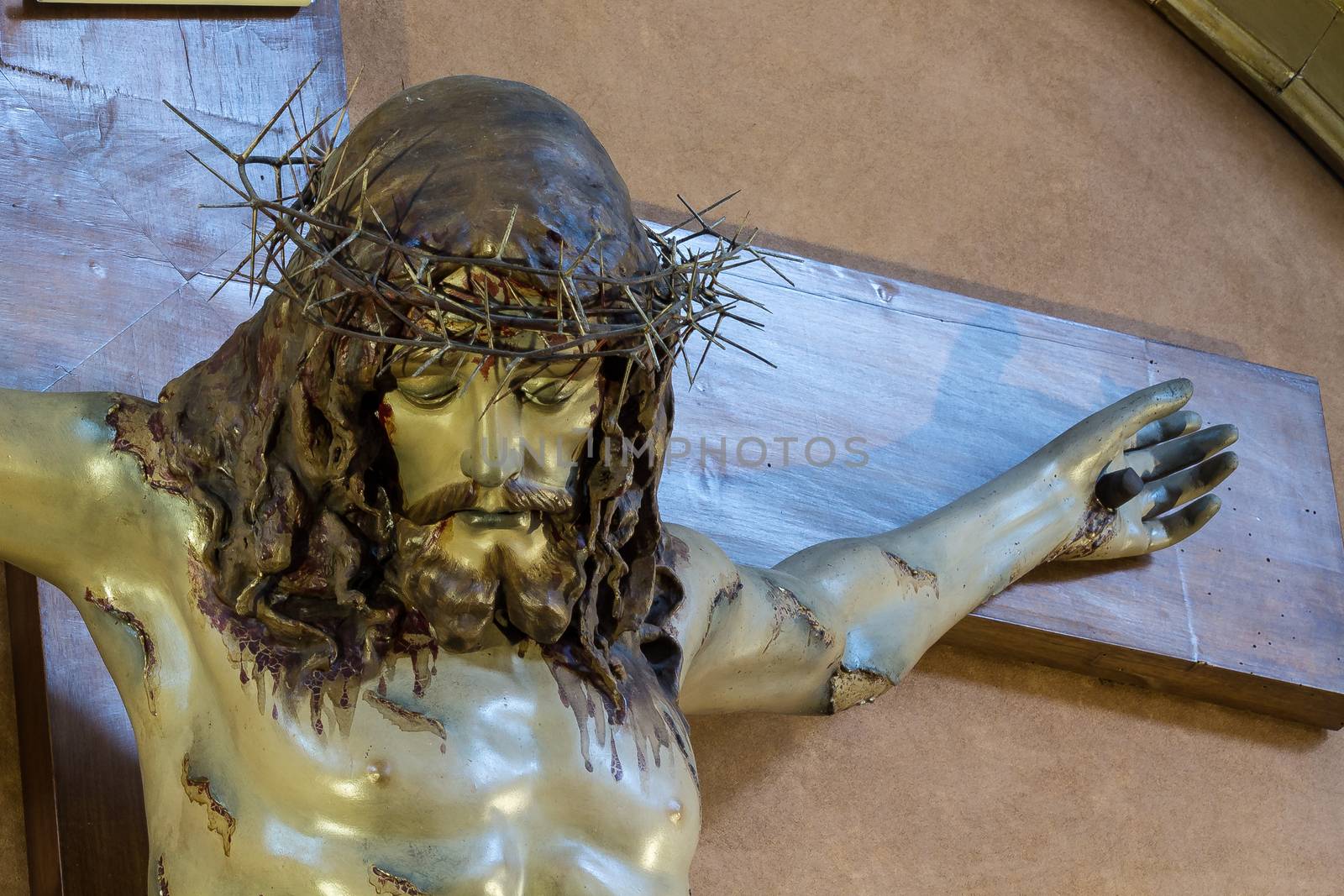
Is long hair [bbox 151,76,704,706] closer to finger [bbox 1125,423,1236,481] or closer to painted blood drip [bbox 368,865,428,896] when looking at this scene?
painted blood drip [bbox 368,865,428,896]

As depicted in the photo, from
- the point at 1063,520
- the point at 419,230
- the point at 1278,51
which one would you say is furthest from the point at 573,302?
the point at 1278,51

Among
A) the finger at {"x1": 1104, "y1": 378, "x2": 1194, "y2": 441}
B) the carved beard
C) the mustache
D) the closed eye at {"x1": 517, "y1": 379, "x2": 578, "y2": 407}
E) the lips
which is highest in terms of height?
the closed eye at {"x1": 517, "y1": 379, "x2": 578, "y2": 407}

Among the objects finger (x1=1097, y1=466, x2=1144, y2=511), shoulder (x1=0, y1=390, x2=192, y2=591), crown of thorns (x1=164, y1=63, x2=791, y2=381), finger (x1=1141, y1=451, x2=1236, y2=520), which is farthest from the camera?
finger (x1=1141, y1=451, x2=1236, y2=520)

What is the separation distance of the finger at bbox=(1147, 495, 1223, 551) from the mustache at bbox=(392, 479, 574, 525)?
3.63 ft

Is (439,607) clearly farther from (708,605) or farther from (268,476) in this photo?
(708,605)

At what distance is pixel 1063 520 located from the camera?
6.63 feet

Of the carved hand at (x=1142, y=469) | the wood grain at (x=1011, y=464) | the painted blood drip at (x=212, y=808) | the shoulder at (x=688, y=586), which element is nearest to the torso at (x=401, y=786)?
the painted blood drip at (x=212, y=808)

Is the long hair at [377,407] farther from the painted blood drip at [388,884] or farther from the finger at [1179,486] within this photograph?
the finger at [1179,486]

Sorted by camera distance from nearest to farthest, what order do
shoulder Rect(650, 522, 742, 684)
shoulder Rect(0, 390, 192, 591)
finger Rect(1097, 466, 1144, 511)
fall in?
shoulder Rect(0, 390, 192, 591) < shoulder Rect(650, 522, 742, 684) < finger Rect(1097, 466, 1144, 511)

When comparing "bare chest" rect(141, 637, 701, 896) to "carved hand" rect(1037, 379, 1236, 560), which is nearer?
"bare chest" rect(141, 637, 701, 896)

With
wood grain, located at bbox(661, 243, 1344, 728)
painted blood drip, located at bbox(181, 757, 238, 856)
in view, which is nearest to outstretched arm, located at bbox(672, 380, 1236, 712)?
wood grain, located at bbox(661, 243, 1344, 728)

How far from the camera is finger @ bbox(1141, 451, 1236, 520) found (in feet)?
6.94

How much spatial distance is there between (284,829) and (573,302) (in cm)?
52

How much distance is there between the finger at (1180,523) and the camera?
6.96 feet
